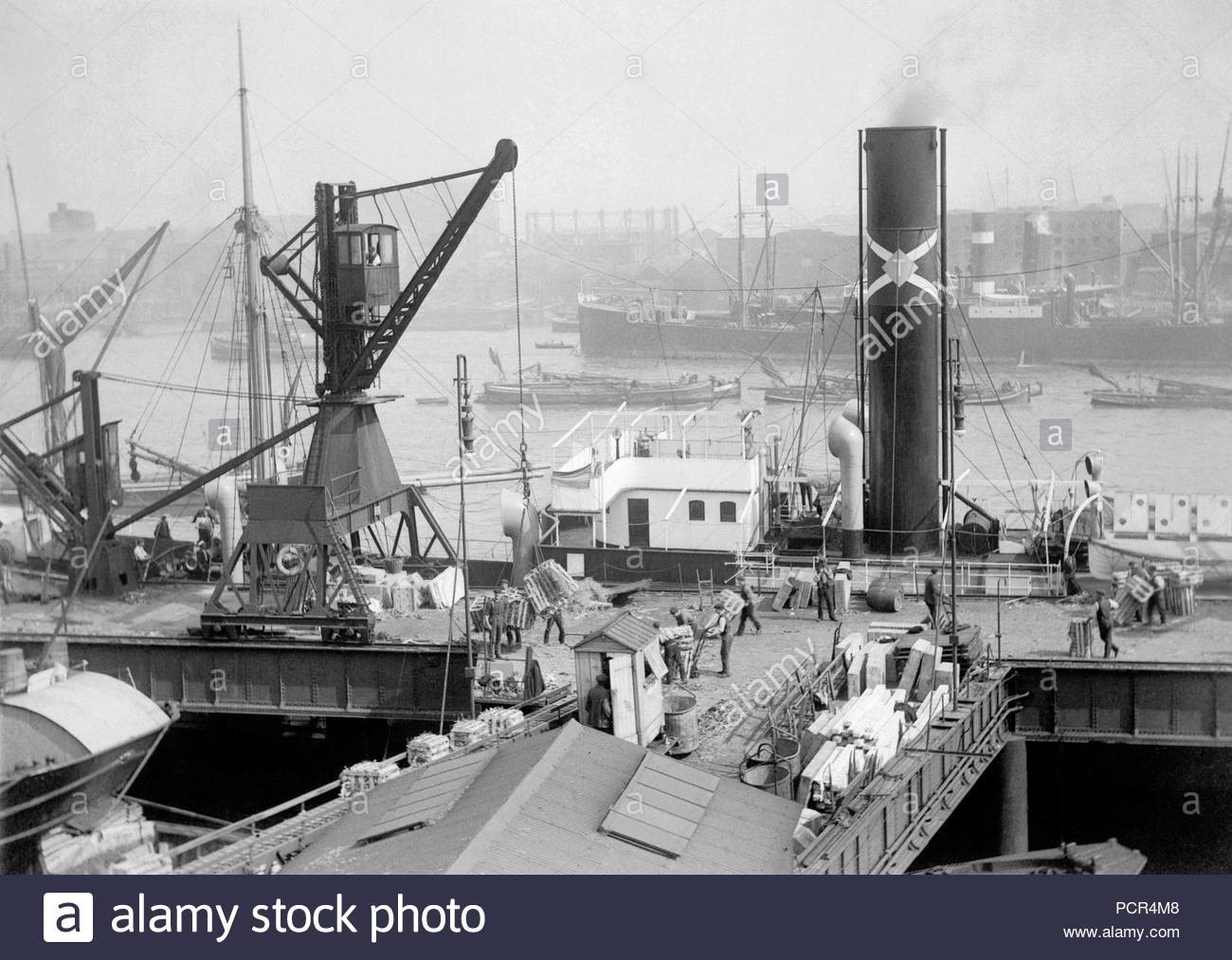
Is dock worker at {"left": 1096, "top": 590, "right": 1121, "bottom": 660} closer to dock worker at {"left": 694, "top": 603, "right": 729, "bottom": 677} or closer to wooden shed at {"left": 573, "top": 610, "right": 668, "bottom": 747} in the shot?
dock worker at {"left": 694, "top": 603, "right": 729, "bottom": 677}

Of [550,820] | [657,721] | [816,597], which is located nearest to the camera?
[550,820]

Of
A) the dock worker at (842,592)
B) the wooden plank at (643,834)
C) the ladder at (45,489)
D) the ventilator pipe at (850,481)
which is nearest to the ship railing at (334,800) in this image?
the wooden plank at (643,834)

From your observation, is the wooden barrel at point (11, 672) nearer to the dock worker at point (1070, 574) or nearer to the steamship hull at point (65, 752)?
the steamship hull at point (65, 752)

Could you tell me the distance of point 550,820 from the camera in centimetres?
1338

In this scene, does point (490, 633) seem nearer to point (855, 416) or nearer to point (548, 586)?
point (548, 586)

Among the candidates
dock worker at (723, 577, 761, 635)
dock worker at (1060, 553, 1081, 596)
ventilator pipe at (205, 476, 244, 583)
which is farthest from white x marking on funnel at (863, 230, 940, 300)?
ventilator pipe at (205, 476, 244, 583)

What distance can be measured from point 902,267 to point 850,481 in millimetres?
4186

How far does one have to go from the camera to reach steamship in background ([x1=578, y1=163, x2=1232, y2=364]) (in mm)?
89000

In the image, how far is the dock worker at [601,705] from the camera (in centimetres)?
1764

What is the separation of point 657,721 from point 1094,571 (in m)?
13.2
